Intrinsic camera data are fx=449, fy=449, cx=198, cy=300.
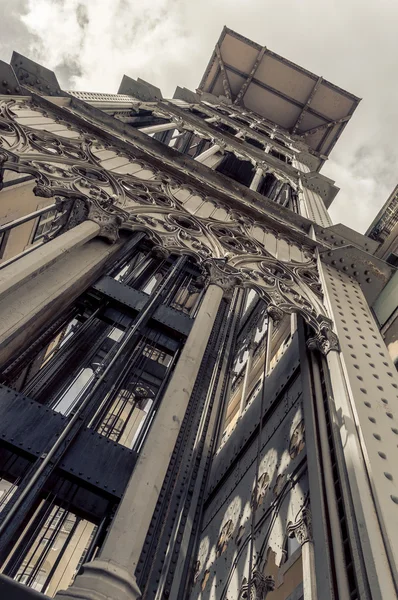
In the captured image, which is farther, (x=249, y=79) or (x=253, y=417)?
(x=249, y=79)

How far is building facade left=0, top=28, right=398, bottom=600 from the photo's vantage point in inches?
113

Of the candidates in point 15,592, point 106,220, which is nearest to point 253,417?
point 106,220

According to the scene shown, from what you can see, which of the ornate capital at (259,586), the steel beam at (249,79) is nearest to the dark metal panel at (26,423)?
the ornate capital at (259,586)

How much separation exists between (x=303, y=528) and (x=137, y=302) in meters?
3.57

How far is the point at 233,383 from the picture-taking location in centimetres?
1045

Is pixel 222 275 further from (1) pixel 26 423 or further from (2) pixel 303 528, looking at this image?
(2) pixel 303 528

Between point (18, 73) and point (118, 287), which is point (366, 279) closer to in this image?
point (118, 287)

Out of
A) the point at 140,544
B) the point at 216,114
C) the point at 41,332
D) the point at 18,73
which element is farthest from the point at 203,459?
the point at 216,114

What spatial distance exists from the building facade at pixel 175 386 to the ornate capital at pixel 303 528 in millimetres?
16

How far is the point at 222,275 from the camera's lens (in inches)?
219

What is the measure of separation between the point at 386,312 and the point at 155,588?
5993 millimetres

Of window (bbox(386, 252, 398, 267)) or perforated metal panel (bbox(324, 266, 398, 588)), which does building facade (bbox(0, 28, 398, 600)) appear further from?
window (bbox(386, 252, 398, 267))

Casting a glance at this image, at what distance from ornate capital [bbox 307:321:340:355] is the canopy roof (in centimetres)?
2199

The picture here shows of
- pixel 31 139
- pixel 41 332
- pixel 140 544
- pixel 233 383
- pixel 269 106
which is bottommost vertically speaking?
pixel 233 383
